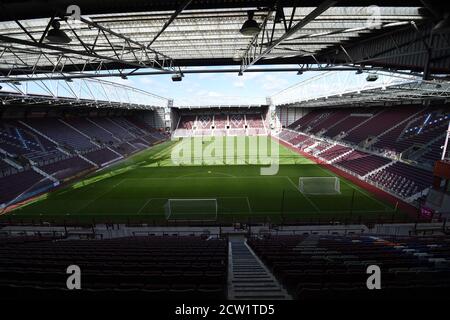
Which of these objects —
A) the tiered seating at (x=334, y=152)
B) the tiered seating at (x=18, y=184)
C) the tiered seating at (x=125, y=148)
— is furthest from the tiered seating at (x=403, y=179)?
the tiered seating at (x=125, y=148)

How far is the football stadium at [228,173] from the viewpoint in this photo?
532 centimetres

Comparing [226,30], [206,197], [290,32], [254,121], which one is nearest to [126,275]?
[290,32]

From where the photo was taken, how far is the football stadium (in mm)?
5324

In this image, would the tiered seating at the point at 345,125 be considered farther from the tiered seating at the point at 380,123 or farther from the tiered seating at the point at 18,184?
the tiered seating at the point at 18,184

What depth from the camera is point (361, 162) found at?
31.5 metres

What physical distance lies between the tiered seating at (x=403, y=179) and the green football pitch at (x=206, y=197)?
2513 millimetres

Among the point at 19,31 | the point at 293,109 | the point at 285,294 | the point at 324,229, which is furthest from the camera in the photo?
the point at 293,109

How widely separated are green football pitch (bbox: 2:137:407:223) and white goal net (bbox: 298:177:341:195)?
0.72 metres

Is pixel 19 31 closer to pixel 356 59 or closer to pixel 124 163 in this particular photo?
pixel 356 59

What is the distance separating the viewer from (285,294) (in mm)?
4895

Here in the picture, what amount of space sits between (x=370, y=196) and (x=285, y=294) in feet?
72.4

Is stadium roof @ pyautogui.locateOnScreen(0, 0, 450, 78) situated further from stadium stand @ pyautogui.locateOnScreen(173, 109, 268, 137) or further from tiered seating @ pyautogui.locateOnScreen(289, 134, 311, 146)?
stadium stand @ pyautogui.locateOnScreen(173, 109, 268, 137)

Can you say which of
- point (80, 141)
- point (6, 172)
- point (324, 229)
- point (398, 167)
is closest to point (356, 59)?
point (324, 229)

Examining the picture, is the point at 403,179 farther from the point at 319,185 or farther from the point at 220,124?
the point at 220,124
